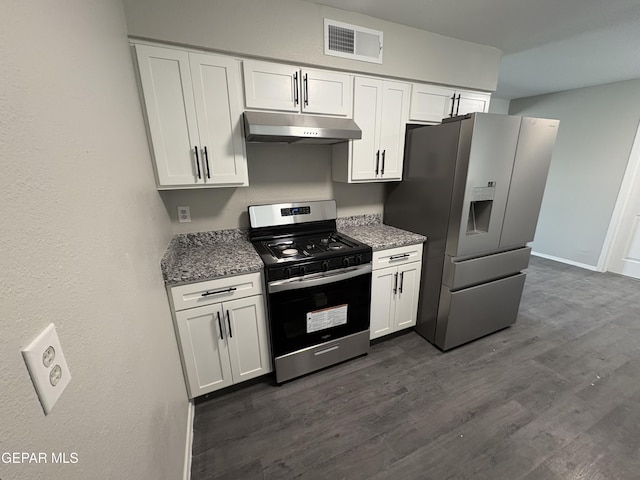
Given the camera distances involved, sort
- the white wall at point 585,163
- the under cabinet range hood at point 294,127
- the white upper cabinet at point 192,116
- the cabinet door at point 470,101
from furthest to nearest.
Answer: the white wall at point 585,163 → the cabinet door at point 470,101 → the under cabinet range hood at point 294,127 → the white upper cabinet at point 192,116

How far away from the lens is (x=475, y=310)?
7.35 ft

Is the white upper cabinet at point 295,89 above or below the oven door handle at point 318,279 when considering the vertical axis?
above

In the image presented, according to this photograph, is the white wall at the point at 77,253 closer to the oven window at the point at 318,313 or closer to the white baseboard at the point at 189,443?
the white baseboard at the point at 189,443

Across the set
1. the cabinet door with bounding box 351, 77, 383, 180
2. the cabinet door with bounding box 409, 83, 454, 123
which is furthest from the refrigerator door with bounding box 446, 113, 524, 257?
the cabinet door with bounding box 351, 77, 383, 180

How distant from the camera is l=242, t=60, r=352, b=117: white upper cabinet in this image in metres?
1.67

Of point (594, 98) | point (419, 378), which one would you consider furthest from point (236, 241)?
point (594, 98)

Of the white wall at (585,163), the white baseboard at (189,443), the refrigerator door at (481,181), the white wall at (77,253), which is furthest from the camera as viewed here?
the white wall at (585,163)

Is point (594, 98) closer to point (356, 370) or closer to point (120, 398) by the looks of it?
point (356, 370)

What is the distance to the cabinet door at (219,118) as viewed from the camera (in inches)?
61.3

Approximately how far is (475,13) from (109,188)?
2.45 metres

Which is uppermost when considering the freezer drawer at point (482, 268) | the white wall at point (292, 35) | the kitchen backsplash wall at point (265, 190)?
the white wall at point (292, 35)

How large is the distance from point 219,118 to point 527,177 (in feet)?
7.79

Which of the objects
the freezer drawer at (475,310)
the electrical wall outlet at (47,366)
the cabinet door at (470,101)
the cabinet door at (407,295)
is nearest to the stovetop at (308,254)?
A: the cabinet door at (407,295)

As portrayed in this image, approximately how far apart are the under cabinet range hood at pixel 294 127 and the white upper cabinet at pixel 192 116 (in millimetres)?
141
